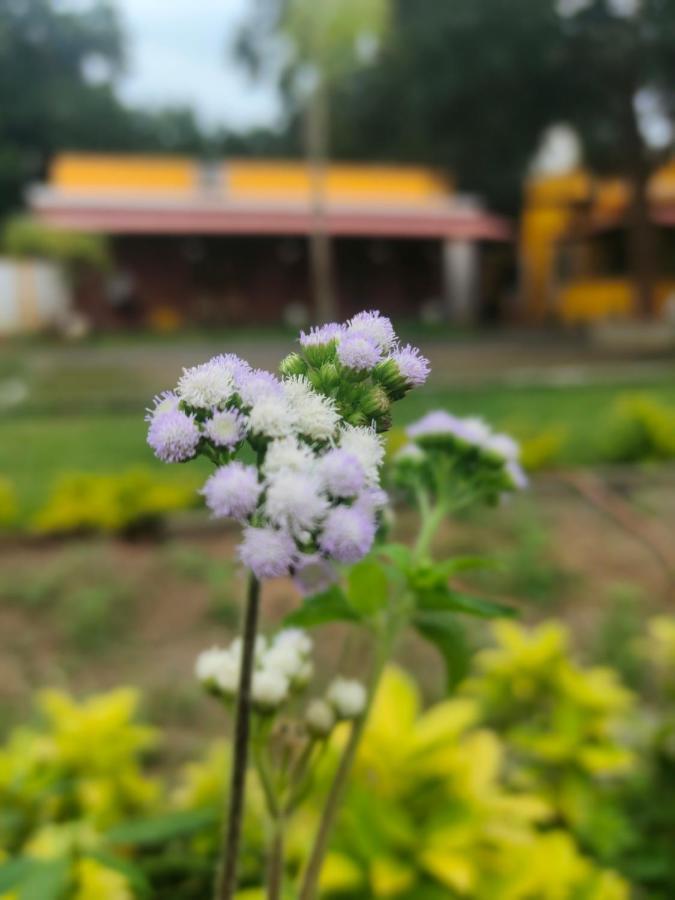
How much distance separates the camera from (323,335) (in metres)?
0.56

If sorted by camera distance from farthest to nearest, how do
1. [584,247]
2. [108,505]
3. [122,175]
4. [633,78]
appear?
1. [584,247]
2. [122,175]
3. [633,78]
4. [108,505]

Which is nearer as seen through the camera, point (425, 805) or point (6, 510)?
point (425, 805)

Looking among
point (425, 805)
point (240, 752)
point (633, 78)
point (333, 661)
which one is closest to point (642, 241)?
point (633, 78)

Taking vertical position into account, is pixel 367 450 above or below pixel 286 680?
above

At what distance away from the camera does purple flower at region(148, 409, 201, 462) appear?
1.77ft

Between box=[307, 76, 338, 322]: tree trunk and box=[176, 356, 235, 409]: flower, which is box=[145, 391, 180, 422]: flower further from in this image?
box=[307, 76, 338, 322]: tree trunk

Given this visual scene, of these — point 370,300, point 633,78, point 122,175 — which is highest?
point 633,78

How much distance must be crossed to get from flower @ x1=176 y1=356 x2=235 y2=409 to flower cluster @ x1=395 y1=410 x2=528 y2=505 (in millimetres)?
446

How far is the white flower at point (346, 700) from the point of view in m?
0.86

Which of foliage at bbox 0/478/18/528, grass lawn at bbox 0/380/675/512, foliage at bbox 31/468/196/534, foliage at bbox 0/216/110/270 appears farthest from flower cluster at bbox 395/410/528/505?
foliage at bbox 0/216/110/270

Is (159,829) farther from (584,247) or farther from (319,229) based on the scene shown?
(584,247)

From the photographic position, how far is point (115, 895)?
45.9 inches

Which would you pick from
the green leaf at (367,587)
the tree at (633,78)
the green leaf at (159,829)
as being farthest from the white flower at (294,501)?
the tree at (633,78)

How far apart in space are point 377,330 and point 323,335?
0.11 ft
